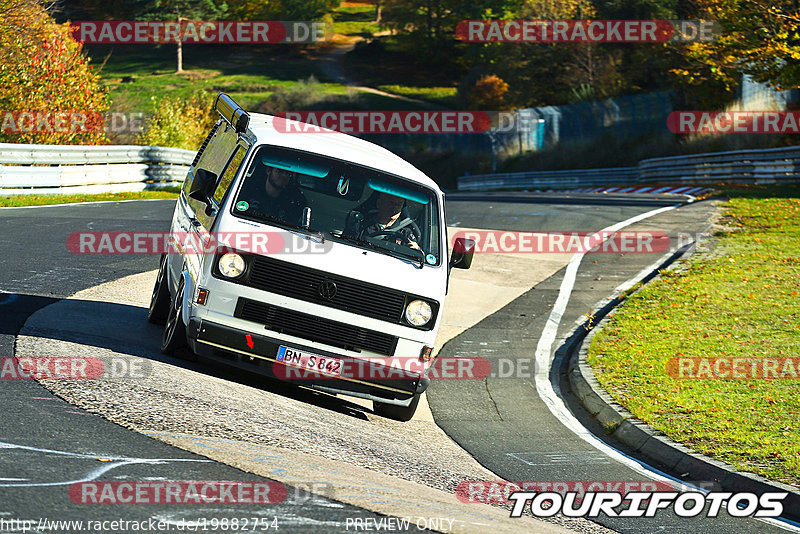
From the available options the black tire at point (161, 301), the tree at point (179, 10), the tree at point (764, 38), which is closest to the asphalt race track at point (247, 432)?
the black tire at point (161, 301)

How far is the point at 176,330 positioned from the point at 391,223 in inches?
84.1

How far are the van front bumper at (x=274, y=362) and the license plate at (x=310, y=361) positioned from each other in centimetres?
3

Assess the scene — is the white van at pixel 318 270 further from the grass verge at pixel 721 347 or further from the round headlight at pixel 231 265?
the grass verge at pixel 721 347

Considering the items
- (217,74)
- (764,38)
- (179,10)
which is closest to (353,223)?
(764,38)

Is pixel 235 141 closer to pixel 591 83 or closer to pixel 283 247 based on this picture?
pixel 283 247

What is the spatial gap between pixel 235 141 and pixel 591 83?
59.4 metres

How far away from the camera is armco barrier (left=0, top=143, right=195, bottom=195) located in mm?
21172

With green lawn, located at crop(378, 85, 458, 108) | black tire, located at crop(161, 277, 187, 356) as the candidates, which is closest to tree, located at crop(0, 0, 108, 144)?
black tire, located at crop(161, 277, 187, 356)

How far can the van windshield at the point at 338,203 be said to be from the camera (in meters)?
8.36

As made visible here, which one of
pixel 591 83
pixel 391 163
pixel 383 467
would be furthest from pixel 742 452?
pixel 591 83

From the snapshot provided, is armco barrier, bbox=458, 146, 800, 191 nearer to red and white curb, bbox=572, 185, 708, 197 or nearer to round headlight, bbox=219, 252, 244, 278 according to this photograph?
red and white curb, bbox=572, 185, 708, 197

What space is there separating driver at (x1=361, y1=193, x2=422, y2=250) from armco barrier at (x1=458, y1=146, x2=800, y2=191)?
895 inches

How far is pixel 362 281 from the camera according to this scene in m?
7.96

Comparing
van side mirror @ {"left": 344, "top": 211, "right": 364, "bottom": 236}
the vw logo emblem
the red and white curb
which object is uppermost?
van side mirror @ {"left": 344, "top": 211, "right": 364, "bottom": 236}
